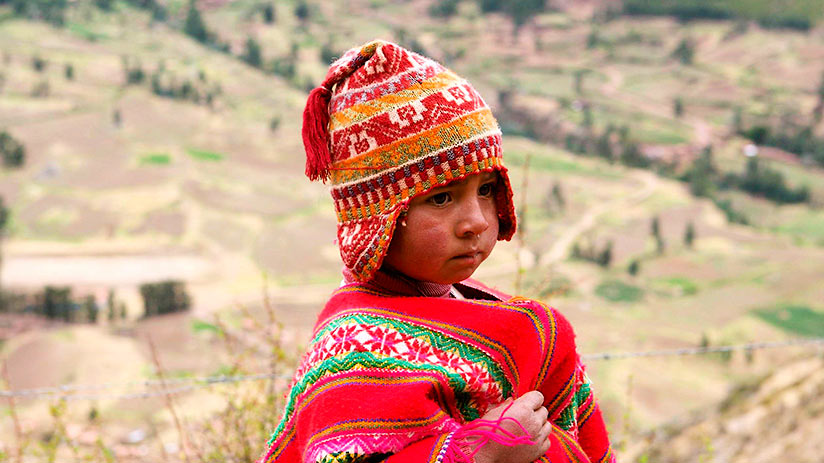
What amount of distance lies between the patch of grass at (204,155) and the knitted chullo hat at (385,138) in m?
7.69

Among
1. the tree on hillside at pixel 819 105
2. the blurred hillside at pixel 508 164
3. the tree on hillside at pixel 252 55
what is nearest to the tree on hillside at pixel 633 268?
the blurred hillside at pixel 508 164

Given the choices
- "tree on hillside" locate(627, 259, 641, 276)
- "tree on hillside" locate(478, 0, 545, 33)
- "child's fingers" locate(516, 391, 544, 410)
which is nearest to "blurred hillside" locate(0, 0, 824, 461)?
"tree on hillside" locate(627, 259, 641, 276)

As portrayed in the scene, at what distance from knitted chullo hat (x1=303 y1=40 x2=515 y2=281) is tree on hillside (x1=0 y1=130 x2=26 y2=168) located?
7643 mm

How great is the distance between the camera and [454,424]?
47.4 inches

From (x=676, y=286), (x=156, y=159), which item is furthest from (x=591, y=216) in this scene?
(x=156, y=159)

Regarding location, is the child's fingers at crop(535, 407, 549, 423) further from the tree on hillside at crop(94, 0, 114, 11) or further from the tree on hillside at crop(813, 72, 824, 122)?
the tree on hillside at crop(94, 0, 114, 11)

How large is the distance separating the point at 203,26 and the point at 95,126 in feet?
15.4

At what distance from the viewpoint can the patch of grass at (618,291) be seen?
627 cm

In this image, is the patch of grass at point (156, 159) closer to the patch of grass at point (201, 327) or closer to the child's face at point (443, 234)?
the patch of grass at point (201, 327)

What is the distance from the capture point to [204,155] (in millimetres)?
8820

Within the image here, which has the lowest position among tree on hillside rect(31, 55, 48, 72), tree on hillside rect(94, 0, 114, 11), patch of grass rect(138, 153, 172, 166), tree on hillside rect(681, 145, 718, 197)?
tree on hillside rect(681, 145, 718, 197)

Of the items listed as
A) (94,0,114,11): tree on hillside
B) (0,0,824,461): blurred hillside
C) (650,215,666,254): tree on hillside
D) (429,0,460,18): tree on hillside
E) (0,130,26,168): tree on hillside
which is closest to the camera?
(0,0,824,461): blurred hillside

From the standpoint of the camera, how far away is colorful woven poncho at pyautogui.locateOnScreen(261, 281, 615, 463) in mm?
1162

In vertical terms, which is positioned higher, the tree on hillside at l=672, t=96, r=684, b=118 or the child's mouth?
the child's mouth
